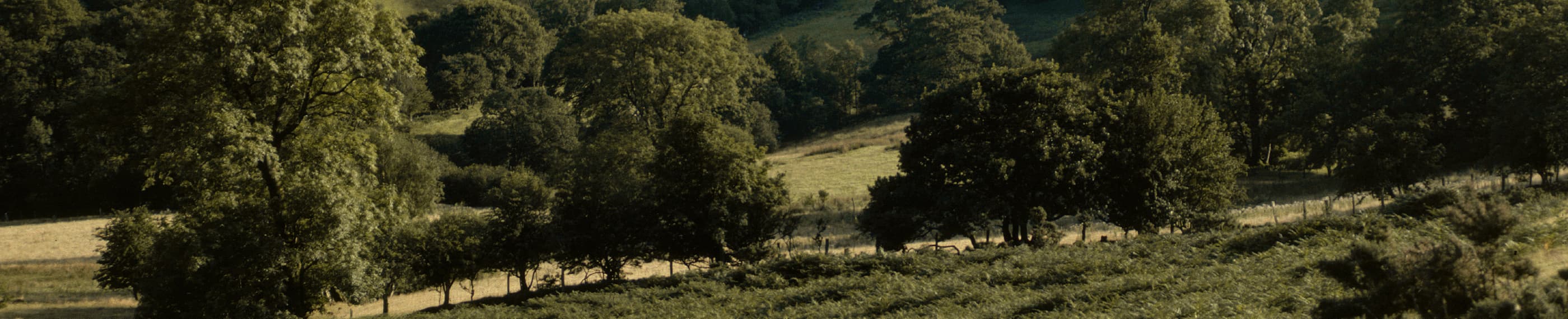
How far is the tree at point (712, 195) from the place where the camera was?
119 ft

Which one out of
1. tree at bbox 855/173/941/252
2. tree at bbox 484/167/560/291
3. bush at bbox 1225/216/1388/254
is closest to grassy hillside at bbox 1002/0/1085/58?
tree at bbox 855/173/941/252

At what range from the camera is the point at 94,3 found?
97688 millimetres

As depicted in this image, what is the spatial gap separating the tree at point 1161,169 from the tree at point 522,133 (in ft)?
166

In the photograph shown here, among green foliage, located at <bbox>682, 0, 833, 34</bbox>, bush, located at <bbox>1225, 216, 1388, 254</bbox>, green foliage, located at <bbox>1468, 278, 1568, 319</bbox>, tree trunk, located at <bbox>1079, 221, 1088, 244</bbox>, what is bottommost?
tree trunk, located at <bbox>1079, 221, 1088, 244</bbox>

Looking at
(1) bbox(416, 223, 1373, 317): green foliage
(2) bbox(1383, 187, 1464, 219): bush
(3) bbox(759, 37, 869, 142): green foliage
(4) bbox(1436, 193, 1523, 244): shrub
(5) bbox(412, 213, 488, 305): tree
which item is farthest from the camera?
(3) bbox(759, 37, 869, 142): green foliage

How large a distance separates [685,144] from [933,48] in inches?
2482

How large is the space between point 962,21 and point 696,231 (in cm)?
6645

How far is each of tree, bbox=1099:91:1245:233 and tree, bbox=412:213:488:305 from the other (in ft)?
87.0

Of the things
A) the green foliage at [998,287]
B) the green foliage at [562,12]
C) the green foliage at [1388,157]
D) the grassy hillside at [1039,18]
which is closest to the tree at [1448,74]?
the green foliage at [1388,157]

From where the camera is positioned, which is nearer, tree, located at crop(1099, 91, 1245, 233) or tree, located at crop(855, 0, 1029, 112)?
tree, located at crop(1099, 91, 1245, 233)

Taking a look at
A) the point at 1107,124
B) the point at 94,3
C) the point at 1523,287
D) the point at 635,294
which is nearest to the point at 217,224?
the point at 635,294

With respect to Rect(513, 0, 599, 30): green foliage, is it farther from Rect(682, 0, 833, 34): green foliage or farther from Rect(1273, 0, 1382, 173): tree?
Rect(1273, 0, 1382, 173): tree

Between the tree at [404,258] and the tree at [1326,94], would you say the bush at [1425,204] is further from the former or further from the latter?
the tree at [404,258]

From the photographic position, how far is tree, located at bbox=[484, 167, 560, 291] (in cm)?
3831
